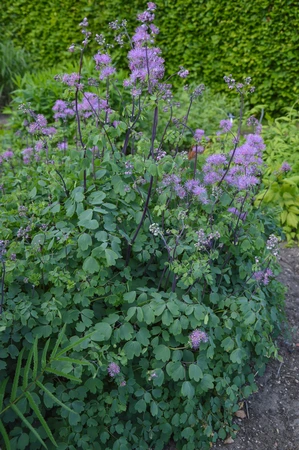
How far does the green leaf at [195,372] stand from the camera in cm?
205

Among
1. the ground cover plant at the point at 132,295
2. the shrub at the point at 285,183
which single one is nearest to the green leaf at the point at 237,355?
the ground cover plant at the point at 132,295

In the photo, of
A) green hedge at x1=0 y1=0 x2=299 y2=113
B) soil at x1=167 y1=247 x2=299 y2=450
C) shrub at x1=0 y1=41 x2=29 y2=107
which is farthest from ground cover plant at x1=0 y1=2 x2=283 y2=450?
shrub at x1=0 y1=41 x2=29 y2=107

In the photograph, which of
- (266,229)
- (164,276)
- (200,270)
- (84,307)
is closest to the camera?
(200,270)

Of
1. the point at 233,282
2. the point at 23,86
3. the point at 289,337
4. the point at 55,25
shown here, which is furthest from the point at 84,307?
the point at 55,25

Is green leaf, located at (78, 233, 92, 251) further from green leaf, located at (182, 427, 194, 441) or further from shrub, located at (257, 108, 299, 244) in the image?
shrub, located at (257, 108, 299, 244)

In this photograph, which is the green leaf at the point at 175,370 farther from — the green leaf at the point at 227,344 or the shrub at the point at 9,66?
the shrub at the point at 9,66

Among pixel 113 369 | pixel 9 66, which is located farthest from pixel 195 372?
pixel 9 66

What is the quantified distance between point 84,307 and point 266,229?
1.23m

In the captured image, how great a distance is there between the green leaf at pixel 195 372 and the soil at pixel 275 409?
20.3 inches

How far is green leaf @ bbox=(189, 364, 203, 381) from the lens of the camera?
205 cm

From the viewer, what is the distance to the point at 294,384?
2738 millimetres

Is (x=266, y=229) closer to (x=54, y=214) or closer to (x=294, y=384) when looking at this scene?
(x=294, y=384)

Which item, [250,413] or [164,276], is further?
[250,413]

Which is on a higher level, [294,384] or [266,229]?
[266,229]
